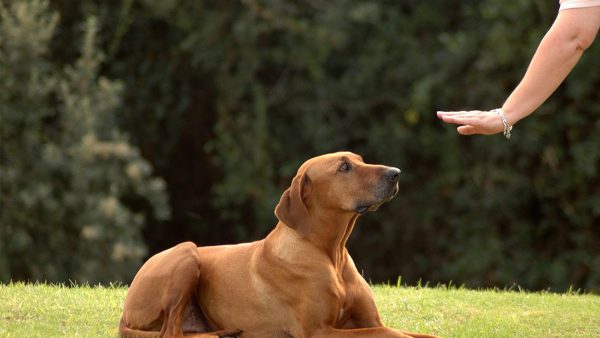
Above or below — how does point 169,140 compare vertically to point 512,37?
below

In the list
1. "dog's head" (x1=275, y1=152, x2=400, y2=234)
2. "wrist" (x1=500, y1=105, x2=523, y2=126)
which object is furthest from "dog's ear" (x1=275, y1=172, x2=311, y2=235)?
"wrist" (x1=500, y1=105, x2=523, y2=126)

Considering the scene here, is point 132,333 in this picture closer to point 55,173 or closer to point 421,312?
point 421,312

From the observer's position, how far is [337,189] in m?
6.15

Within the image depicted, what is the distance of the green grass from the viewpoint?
6898 millimetres

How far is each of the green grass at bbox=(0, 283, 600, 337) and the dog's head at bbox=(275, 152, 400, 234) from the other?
124 centimetres

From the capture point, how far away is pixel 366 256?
58.7 feet

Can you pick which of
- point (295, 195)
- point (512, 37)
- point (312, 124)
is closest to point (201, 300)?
point (295, 195)

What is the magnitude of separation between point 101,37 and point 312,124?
362 centimetres

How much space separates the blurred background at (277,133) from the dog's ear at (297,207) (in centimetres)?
882

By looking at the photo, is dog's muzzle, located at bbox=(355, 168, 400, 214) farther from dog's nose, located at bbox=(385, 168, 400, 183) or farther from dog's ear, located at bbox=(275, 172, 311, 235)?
dog's ear, located at bbox=(275, 172, 311, 235)

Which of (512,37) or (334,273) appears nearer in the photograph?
(334,273)

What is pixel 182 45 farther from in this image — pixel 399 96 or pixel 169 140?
pixel 399 96

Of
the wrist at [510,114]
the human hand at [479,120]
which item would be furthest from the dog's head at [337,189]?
the wrist at [510,114]

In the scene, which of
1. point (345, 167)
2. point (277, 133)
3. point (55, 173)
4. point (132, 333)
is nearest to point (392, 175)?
point (345, 167)
